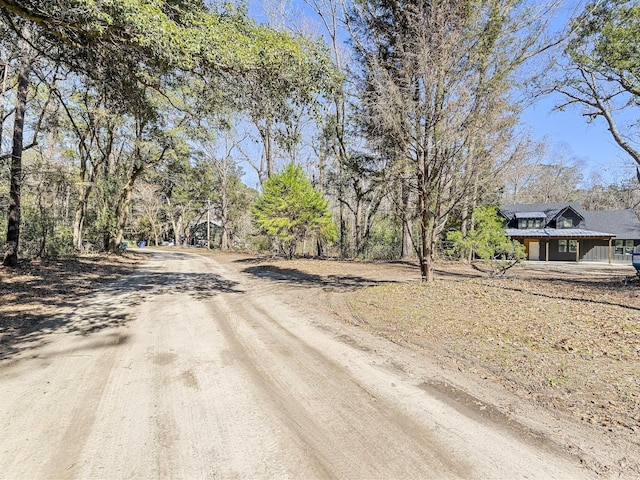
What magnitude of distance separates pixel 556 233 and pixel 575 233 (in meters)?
1.42

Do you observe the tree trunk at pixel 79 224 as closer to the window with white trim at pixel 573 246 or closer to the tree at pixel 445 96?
the tree at pixel 445 96

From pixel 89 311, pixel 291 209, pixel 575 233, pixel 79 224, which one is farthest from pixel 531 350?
pixel 575 233

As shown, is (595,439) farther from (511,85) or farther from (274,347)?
(511,85)

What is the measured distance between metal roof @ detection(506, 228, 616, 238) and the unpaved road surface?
2503 centimetres

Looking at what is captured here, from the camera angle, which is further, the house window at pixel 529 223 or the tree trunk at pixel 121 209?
the house window at pixel 529 223

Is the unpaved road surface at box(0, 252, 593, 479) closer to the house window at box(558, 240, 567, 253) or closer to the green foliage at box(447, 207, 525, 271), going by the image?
the green foliage at box(447, 207, 525, 271)

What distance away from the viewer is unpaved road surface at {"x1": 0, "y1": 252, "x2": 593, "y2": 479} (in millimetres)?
2004

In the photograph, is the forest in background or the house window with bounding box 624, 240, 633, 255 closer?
the forest in background

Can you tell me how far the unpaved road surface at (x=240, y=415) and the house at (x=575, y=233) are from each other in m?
27.4

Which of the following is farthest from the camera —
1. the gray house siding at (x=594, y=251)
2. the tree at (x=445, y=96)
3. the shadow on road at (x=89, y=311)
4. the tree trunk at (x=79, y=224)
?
the gray house siding at (x=594, y=251)

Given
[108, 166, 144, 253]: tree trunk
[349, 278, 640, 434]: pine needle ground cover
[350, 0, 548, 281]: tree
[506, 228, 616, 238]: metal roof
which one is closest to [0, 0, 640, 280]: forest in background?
[350, 0, 548, 281]: tree

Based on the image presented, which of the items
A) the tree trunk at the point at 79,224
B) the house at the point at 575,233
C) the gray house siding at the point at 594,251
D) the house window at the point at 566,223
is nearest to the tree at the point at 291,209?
the tree trunk at the point at 79,224

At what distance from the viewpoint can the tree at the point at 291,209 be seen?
618 inches

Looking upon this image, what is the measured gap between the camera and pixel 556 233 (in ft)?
82.6
